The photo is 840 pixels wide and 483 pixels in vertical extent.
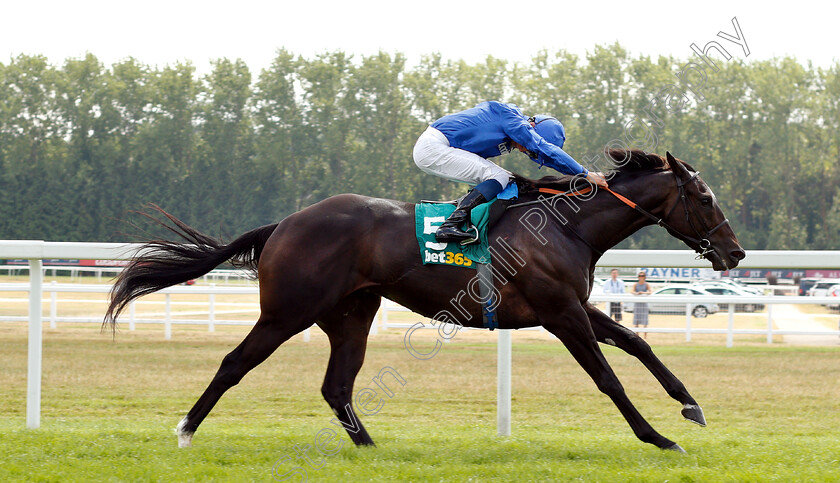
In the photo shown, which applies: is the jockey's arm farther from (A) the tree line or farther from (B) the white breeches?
(A) the tree line

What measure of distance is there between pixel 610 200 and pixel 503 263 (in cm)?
74

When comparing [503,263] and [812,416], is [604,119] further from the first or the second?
[503,263]

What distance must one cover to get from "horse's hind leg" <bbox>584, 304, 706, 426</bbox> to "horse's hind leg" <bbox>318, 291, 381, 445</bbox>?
1.22m

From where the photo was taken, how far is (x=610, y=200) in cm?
441

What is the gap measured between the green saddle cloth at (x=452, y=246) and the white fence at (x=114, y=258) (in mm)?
757

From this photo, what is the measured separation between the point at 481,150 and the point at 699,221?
4.02ft

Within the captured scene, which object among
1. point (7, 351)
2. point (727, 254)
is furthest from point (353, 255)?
point (7, 351)

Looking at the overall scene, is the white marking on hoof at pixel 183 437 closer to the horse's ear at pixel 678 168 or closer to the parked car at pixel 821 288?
the horse's ear at pixel 678 168

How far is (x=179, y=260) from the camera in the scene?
4.70 meters

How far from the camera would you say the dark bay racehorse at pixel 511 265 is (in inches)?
161

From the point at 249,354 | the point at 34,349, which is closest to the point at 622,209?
the point at 249,354

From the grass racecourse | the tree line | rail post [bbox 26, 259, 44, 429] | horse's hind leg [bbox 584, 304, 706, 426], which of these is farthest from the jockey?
the tree line

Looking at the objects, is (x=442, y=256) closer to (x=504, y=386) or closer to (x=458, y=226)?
(x=458, y=226)

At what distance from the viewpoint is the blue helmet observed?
4559 mm
